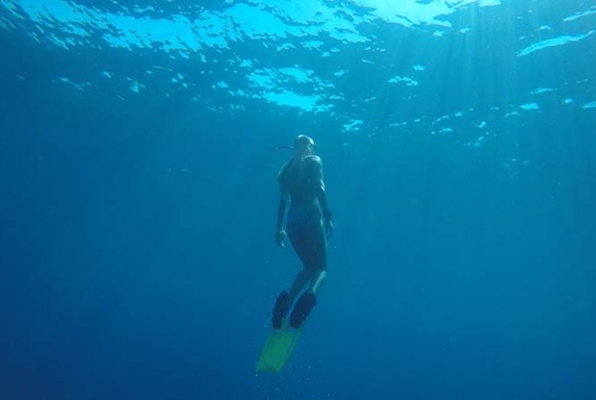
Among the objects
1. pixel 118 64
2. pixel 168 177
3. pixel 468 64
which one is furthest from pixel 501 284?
pixel 118 64

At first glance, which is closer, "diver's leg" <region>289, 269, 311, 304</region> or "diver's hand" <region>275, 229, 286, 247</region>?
"diver's leg" <region>289, 269, 311, 304</region>

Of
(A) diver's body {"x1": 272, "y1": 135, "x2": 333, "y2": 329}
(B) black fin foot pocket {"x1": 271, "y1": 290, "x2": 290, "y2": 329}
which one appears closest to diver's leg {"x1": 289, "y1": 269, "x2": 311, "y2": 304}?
(A) diver's body {"x1": 272, "y1": 135, "x2": 333, "y2": 329}

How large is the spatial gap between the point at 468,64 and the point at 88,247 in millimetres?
49488

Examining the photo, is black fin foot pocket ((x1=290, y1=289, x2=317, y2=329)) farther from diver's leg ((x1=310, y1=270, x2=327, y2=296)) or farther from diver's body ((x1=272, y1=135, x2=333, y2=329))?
diver's body ((x1=272, y1=135, x2=333, y2=329))

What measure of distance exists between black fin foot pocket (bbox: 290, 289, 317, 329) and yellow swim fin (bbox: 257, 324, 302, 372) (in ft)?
1.29

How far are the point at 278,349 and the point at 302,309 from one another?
3.08 ft

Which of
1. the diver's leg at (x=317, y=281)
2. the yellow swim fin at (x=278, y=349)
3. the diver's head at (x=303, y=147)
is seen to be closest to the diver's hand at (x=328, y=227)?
the diver's leg at (x=317, y=281)

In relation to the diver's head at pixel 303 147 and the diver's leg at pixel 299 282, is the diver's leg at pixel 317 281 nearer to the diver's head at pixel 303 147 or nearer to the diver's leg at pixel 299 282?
the diver's leg at pixel 299 282

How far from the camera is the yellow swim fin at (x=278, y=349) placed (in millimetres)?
6820

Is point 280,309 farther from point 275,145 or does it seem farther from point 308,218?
point 275,145

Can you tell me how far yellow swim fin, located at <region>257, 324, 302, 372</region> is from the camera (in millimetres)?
6820

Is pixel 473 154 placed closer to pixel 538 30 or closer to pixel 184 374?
pixel 538 30

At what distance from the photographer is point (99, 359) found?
167ft

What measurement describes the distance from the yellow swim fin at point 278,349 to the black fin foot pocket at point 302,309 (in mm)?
392
